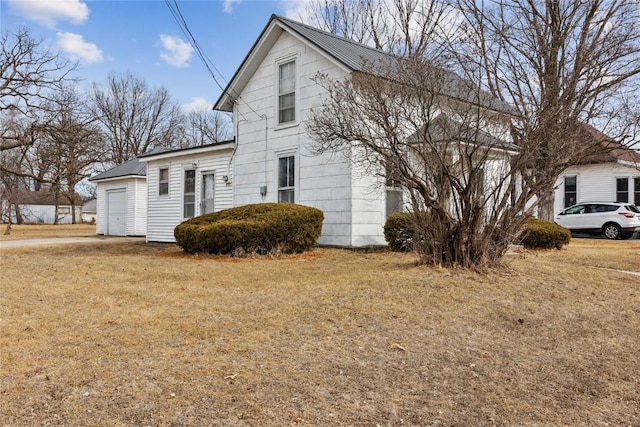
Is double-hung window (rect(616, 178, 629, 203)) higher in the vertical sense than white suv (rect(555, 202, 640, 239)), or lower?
higher

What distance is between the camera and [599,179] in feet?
77.0

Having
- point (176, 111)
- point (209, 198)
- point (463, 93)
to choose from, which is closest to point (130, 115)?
point (176, 111)

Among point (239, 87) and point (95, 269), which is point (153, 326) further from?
point (239, 87)

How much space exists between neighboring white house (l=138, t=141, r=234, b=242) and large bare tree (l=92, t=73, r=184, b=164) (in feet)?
83.1

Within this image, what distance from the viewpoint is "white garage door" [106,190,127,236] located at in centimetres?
2270

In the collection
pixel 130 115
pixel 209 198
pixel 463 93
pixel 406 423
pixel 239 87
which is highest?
pixel 130 115

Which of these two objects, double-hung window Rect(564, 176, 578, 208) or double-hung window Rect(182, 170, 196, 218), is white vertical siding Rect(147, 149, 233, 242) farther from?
double-hung window Rect(564, 176, 578, 208)

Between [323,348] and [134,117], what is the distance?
43.1 meters

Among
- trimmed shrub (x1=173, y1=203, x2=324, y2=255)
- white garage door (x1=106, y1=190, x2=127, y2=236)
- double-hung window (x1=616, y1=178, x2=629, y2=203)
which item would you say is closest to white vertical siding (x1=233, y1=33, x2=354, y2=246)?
trimmed shrub (x1=173, y1=203, x2=324, y2=255)

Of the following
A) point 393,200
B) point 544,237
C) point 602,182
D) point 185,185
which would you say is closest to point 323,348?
point 393,200

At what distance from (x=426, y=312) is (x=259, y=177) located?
940cm

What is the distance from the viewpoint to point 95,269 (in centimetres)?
875

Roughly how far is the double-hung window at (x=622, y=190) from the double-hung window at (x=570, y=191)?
1.82 metres

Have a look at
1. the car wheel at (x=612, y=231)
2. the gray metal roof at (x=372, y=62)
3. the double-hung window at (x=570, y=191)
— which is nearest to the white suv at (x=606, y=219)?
the car wheel at (x=612, y=231)
